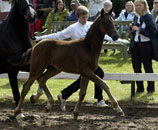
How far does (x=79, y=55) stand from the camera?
6695mm

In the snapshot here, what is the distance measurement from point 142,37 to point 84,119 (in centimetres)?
250

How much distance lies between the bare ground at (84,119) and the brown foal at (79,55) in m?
0.23

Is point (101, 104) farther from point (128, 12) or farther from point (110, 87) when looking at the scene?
point (128, 12)

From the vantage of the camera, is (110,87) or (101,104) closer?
(101,104)

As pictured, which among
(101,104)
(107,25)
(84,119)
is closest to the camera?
(107,25)

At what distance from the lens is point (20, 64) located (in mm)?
7160

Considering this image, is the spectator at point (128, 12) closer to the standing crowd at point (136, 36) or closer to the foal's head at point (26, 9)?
the standing crowd at point (136, 36)

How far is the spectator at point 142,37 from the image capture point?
27.2 ft

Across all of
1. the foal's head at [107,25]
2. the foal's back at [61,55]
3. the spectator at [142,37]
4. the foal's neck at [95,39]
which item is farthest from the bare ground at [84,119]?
the foal's head at [107,25]

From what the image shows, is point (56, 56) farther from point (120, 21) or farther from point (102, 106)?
point (120, 21)

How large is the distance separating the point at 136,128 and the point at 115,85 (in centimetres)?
370

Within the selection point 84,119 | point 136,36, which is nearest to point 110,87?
point 136,36

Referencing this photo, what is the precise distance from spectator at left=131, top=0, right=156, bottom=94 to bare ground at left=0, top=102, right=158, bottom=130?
104 cm

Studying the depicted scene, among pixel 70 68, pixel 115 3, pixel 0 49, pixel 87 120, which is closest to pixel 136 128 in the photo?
pixel 87 120
